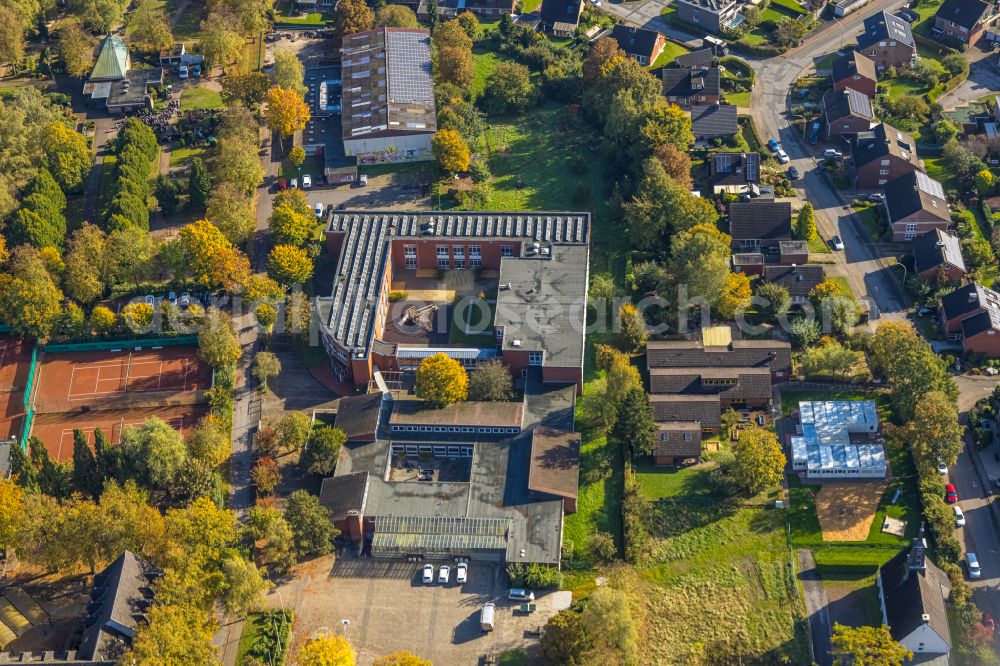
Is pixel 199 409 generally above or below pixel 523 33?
below

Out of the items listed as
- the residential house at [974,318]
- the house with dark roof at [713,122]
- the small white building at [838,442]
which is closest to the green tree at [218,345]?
the small white building at [838,442]

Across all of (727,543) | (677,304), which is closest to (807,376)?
(677,304)

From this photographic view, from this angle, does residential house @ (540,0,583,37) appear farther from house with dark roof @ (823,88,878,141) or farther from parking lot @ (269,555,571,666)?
parking lot @ (269,555,571,666)

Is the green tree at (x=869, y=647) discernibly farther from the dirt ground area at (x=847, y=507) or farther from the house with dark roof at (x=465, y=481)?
the house with dark roof at (x=465, y=481)

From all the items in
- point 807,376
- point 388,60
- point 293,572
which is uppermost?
point 388,60

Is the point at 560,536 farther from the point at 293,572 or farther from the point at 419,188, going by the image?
the point at 419,188
